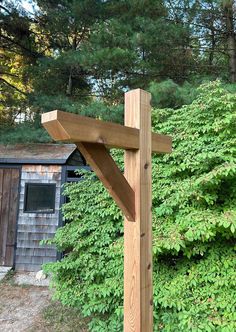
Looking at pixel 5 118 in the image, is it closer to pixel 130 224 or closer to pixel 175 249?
pixel 175 249

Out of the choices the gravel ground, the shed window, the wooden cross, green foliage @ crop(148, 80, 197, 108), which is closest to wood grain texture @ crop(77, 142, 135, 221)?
the wooden cross

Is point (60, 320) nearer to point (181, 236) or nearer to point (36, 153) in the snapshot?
point (181, 236)

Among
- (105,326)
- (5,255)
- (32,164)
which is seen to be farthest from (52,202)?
(105,326)

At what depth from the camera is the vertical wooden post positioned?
4.51 ft

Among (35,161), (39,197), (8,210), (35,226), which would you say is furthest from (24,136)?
(35,226)

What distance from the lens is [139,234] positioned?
1.40 m

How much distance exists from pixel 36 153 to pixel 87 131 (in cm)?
543

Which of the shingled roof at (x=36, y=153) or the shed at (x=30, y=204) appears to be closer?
the shed at (x=30, y=204)

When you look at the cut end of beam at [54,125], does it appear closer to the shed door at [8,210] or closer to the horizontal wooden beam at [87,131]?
the horizontal wooden beam at [87,131]

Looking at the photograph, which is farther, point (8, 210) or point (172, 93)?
point (8, 210)

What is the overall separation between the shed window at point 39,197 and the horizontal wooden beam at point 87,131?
15.3 feet

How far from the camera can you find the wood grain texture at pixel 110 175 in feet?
4.04

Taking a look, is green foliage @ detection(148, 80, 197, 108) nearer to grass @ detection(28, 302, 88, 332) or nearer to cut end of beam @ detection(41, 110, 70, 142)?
grass @ detection(28, 302, 88, 332)

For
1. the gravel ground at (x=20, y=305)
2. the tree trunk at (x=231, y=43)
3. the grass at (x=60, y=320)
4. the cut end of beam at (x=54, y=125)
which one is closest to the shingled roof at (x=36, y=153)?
the gravel ground at (x=20, y=305)
